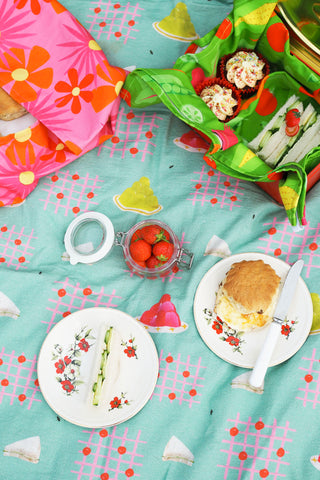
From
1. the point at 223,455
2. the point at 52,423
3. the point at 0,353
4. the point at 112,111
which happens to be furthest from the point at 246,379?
the point at 112,111

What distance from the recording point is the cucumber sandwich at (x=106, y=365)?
3.05ft

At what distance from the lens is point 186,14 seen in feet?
3.92

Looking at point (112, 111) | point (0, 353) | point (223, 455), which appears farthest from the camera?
point (112, 111)

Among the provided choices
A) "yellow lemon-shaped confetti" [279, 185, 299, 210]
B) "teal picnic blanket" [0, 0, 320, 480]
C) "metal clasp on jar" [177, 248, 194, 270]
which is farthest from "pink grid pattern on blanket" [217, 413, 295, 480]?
"yellow lemon-shaped confetti" [279, 185, 299, 210]

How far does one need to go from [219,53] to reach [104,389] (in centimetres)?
84

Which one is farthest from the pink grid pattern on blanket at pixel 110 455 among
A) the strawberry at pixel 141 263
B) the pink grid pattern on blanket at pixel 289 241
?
the pink grid pattern on blanket at pixel 289 241

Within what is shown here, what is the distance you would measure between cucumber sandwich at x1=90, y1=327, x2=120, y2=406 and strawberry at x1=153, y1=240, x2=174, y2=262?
0.19 m

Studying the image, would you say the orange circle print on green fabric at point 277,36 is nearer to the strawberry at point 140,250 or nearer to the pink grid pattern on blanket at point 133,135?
the pink grid pattern on blanket at point 133,135

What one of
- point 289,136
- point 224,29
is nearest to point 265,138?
point 289,136

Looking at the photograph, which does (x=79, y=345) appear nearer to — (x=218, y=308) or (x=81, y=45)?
(x=218, y=308)

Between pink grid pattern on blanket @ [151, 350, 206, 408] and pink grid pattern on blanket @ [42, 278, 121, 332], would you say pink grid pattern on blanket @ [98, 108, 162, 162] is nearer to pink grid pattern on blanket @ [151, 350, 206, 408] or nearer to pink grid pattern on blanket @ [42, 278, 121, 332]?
pink grid pattern on blanket @ [42, 278, 121, 332]

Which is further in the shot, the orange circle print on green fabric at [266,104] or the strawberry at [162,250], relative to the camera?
the orange circle print on green fabric at [266,104]

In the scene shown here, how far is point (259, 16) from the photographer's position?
1.04 m

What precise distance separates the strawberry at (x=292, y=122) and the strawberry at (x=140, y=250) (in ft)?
1.39
